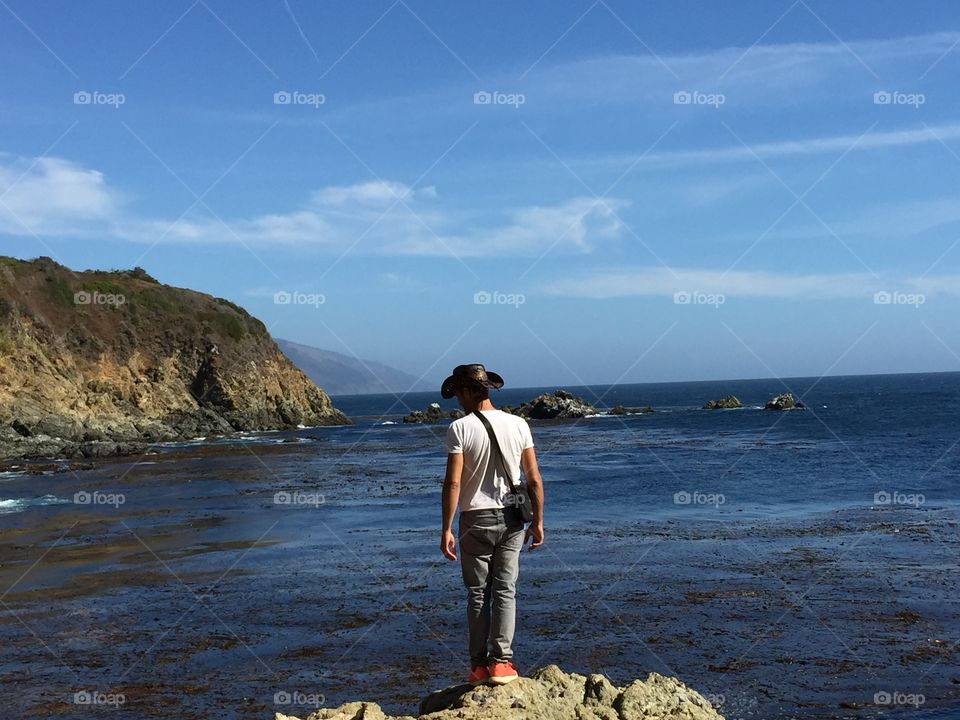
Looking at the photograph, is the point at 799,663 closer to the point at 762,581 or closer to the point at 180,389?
the point at 762,581

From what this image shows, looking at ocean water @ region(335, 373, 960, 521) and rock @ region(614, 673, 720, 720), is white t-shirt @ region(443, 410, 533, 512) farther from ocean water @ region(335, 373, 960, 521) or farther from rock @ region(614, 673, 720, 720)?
ocean water @ region(335, 373, 960, 521)

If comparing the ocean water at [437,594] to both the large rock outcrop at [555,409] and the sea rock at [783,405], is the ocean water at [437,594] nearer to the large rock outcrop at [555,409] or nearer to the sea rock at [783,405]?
the large rock outcrop at [555,409]

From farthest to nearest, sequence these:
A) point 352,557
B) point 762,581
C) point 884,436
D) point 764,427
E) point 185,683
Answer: point 764,427 < point 884,436 < point 352,557 < point 762,581 < point 185,683

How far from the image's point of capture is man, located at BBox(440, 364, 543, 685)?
7230 mm

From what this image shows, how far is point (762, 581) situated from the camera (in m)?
15.1

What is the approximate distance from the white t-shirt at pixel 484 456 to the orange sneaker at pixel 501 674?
120cm

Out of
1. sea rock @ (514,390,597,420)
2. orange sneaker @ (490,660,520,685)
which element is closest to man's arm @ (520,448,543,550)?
orange sneaker @ (490,660,520,685)

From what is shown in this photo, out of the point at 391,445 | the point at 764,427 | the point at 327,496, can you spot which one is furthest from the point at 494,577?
the point at 764,427

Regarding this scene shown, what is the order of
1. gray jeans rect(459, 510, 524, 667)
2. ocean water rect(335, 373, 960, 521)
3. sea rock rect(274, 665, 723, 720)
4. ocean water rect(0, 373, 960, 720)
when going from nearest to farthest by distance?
sea rock rect(274, 665, 723, 720) → gray jeans rect(459, 510, 524, 667) → ocean water rect(0, 373, 960, 720) → ocean water rect(335, 373, 960, 521)

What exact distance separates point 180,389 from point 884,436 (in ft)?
172

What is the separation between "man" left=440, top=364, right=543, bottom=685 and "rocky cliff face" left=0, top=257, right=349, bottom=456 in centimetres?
4632

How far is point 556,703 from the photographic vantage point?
6988 millimetres

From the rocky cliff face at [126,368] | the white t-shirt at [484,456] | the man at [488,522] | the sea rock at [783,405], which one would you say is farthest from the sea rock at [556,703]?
the sea rock at [783,405]

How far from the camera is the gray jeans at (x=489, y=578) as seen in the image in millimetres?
7258
